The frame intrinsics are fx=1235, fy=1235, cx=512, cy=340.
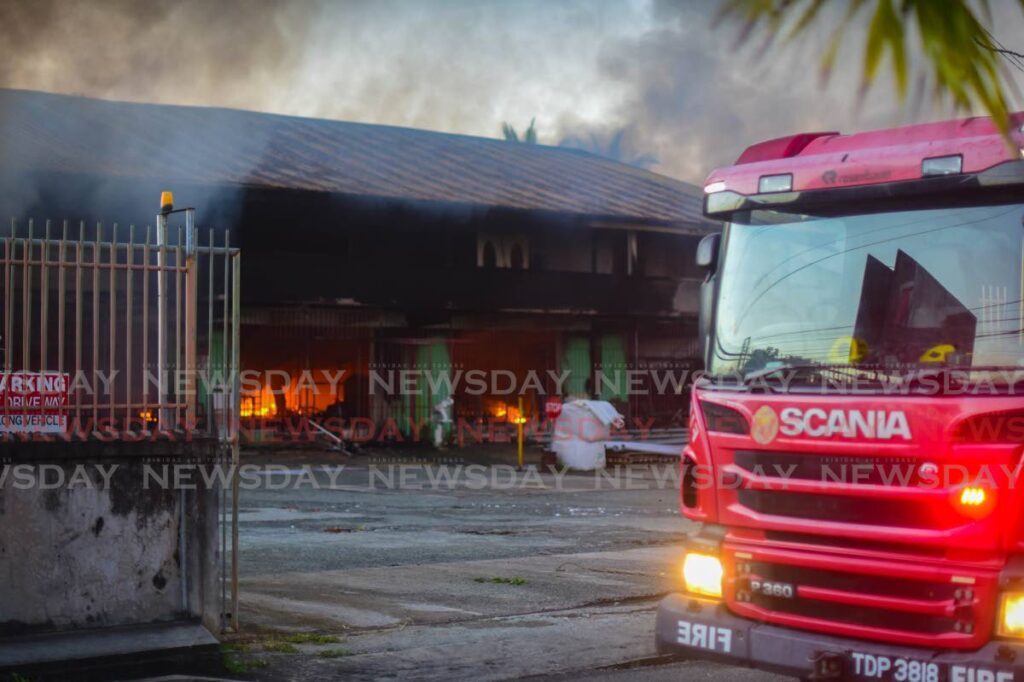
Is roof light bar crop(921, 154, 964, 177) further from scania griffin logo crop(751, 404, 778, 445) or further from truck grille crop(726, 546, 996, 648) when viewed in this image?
truck grille crop(726, 546, 996, 648)

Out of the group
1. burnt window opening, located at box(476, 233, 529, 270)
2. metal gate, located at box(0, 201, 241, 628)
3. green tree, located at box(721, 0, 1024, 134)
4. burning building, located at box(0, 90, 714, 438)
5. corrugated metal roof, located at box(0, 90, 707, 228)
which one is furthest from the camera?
burnt window opening, located at box(476, 233, 529, 270)

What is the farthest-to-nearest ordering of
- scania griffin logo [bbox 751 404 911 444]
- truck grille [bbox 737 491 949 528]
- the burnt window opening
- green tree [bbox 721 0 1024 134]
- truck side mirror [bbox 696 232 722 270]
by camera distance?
the burnt window opening
truck side mirror [bbox 696 232 722 270]
scania griffin logo [bbox 751 404 911 444]
truck grille [bbox 737 491 949 528]
green tree [bbox 721 0 1024 134]

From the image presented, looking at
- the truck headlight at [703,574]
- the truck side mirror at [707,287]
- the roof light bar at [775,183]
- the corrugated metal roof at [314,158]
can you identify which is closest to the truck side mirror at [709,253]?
the truck side mirror at [707,287]

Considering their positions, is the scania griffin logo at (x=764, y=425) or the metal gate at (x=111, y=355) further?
the metal gate at (x=111, y=355)

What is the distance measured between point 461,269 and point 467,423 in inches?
150

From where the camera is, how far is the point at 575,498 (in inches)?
745

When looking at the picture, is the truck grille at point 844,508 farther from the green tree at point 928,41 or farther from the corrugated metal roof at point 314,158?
the corrugated metal roof at point 314,158

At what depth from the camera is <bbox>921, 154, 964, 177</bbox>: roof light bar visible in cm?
566

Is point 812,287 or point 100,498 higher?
point 812,287

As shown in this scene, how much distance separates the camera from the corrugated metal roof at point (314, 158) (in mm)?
26406

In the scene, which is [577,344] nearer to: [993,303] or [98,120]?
[98,120]

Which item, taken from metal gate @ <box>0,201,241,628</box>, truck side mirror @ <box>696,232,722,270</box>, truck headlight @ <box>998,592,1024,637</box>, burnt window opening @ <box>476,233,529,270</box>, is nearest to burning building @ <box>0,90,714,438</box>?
burnt window opening @ <box>476,233,529,270</box>

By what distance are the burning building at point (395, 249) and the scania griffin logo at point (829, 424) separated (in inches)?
805

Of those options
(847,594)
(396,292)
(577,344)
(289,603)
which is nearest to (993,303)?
(847,594)
